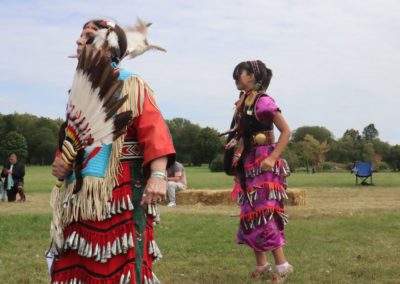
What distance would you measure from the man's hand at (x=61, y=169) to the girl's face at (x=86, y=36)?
0.70 m

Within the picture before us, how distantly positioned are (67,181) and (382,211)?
937 cm

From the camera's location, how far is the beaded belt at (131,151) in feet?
10.5

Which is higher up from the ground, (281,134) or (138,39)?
(138,39)

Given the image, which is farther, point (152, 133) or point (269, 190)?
point (269, 190)

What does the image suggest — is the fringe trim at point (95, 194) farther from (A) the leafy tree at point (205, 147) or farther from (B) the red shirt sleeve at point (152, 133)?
(A) the leafy tree at point (205, 147)

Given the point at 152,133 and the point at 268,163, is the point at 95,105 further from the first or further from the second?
the point at 268,163

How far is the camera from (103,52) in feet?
10.2

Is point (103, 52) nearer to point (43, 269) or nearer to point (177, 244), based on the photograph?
point (43, 269)

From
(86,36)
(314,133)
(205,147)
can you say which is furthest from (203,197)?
(314,133)

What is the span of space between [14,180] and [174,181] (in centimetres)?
539

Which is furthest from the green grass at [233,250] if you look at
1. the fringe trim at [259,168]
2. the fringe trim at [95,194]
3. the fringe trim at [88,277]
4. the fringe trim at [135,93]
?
the fringe trim at [135,93]

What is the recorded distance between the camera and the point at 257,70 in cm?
542

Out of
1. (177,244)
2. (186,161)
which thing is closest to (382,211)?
(177,244)

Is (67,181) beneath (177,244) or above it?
above
